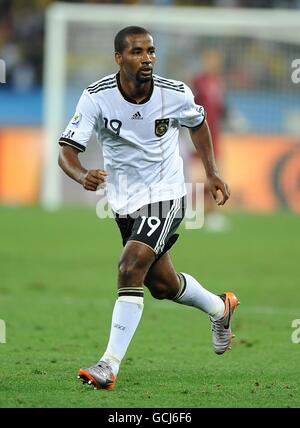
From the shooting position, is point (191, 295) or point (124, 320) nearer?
point (124, 320)

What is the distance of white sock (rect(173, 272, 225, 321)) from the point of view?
8.03 metres

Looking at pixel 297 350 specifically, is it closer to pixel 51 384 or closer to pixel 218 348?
pixel 218 348

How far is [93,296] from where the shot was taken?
12695 mm

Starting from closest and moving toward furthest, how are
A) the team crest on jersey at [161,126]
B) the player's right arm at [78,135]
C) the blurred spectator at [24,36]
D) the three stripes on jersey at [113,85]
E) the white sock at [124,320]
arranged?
1. the white sock at [124,320]
2. the player's right arm at [78,135]
3. the three stripes on jersey at [113,85]
4. the team crest on jersey at [161,126]
5. the blurred spectator at [24,36]

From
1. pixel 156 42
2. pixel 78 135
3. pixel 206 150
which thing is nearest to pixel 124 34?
pixel 78 135

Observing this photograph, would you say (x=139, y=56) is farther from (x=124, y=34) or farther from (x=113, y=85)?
(x=113, y=85)

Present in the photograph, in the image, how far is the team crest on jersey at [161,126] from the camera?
7.69 metres

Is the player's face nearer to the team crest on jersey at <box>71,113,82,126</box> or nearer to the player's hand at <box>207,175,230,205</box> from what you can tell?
the team crest on jersey at <box>71,113,82,126</box>

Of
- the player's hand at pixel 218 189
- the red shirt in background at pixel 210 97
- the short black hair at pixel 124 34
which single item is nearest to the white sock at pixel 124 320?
the player's hand at pixel 218 189

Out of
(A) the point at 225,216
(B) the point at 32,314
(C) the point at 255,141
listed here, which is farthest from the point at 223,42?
(B) the point at 32,314

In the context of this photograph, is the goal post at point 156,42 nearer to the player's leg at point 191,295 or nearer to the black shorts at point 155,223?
the player's leg at point 191,295

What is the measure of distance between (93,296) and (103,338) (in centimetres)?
317

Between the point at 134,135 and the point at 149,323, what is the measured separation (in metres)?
3.43

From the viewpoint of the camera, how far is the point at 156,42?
24.1 meters
